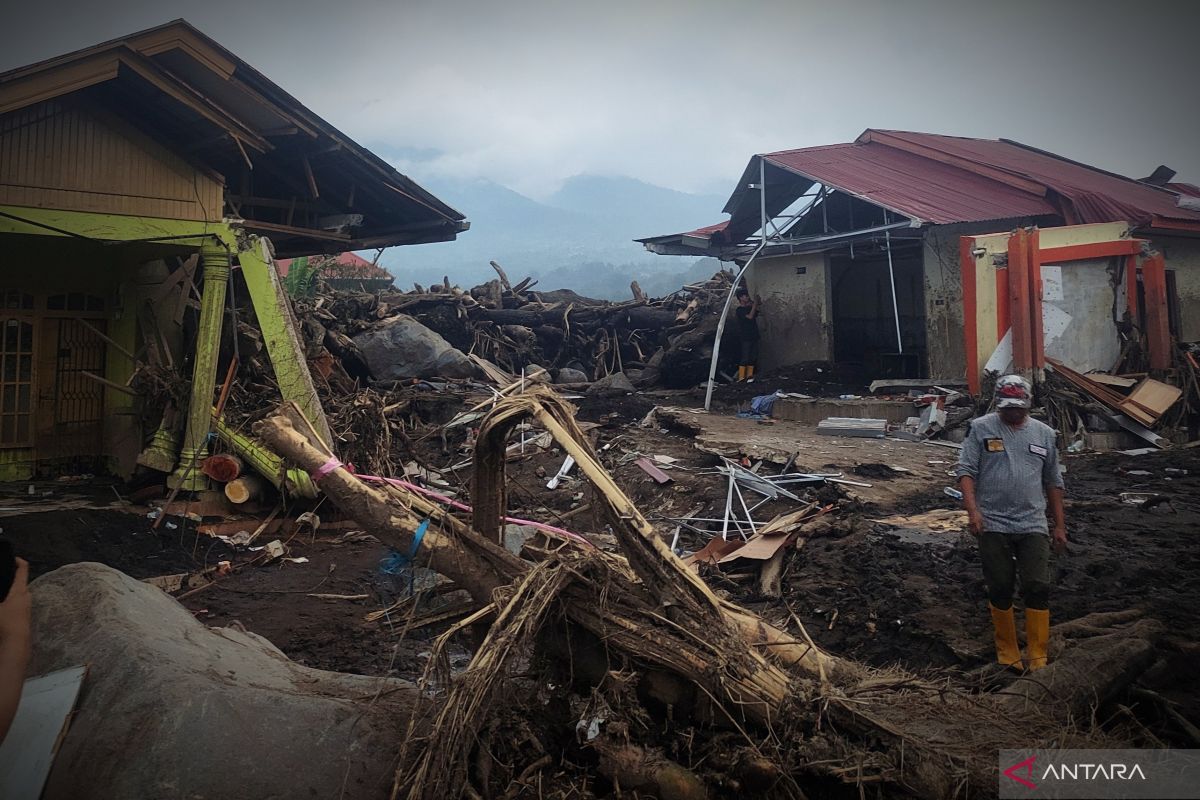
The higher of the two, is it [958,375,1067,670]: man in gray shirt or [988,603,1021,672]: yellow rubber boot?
[958,375,1067,670]: man in gray shirt

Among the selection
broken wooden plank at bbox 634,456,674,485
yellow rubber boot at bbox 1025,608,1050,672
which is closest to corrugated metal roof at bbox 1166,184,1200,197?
broken wooden plank at bbox 634,456,674,485

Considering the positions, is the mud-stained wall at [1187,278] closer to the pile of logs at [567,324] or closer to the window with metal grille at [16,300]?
the pile of logs at [567,324]

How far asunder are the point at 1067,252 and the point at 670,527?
7567 millimetres

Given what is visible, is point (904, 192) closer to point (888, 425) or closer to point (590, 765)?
point (888, 425)

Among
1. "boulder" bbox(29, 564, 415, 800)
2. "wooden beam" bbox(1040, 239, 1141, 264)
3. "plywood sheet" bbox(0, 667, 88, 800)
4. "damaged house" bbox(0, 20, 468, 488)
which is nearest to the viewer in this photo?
"plywood sheet" bbox(0, 667, 88, 800)

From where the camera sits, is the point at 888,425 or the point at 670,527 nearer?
the point at 670,527

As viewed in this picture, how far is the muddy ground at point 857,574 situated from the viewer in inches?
210

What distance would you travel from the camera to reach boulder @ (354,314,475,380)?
47.2 ft

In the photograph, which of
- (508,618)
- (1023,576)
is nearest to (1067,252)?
(1023,576)

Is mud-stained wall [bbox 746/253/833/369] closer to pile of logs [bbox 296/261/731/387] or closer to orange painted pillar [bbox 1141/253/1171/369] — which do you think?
pile of logs [bbox 296/261/731/387]

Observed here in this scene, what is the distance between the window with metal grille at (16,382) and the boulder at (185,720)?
7.24m

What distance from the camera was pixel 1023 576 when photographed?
4.93m

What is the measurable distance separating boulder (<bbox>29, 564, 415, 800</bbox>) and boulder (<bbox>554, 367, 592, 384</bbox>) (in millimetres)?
14290

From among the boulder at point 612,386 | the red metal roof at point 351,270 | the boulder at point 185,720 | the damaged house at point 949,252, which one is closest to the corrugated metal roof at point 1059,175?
the damaged house at point 949,252
